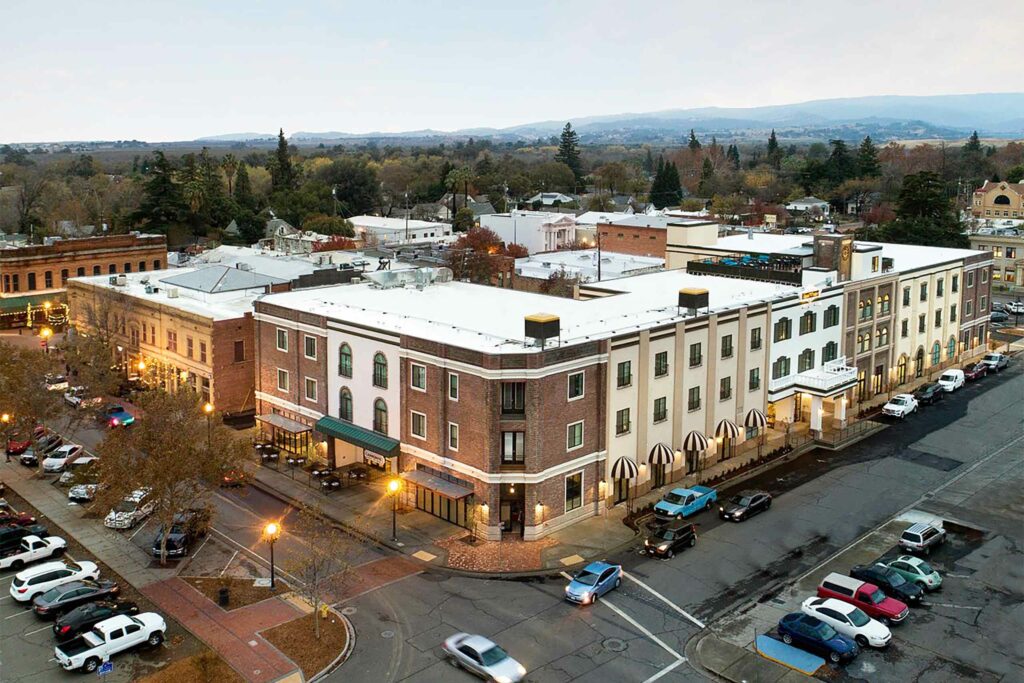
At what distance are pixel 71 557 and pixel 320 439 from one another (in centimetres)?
1638

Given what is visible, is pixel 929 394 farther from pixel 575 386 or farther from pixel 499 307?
pixel 575 386

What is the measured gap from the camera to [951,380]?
7362 centimetres

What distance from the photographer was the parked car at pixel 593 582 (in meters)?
39.2

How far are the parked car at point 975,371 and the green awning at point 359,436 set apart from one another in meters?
51.8

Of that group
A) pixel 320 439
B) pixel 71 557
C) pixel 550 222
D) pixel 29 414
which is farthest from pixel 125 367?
pixel 550 222

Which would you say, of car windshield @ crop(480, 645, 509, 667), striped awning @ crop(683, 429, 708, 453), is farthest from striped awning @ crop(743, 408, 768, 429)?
car windshield @ crop(480, 645, 509, 667)

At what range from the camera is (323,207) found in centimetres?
17975

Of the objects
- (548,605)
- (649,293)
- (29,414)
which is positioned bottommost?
(548,605)

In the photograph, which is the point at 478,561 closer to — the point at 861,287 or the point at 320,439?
the point at 320,439

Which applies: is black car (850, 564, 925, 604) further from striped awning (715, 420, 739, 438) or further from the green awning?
the green awning

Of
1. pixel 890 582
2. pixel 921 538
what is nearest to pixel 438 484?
pixel 890 582

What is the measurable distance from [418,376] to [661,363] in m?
13.9

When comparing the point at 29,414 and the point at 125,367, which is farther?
the point at 125,367

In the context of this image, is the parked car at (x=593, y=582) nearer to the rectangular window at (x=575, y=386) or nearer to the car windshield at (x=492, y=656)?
the car windshield at (x=492, y=656)
